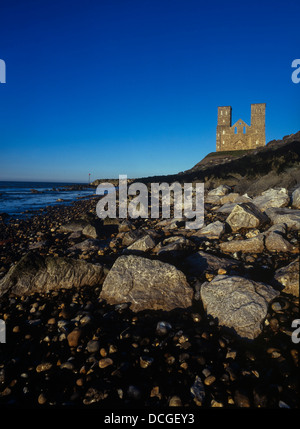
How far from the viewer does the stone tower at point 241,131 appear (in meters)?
67.5

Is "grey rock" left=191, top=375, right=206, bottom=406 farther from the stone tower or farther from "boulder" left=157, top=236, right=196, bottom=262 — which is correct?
the stone tower

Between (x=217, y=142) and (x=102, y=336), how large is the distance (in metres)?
76.6

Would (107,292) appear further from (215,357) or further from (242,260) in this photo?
(242,260)

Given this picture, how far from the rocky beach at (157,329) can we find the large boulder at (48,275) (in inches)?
0.8

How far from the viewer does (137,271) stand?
4.18m

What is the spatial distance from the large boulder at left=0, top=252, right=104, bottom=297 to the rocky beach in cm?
2

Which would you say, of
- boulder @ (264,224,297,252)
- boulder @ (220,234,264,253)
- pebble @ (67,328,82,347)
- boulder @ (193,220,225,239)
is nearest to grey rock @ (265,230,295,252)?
boulder @ (264,224,297,252)

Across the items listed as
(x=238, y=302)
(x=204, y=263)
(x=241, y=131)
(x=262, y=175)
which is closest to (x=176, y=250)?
(x=204, y=263)

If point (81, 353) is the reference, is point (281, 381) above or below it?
above

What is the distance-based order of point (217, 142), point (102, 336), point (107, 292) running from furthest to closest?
point (217, 142)
point (107, 292)
point (102, 336)

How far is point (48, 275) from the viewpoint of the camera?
4.56 meters

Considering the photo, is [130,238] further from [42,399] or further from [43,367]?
[42,399]

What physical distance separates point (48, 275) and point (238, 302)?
377 cm

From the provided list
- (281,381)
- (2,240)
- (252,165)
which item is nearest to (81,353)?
(281,381)
